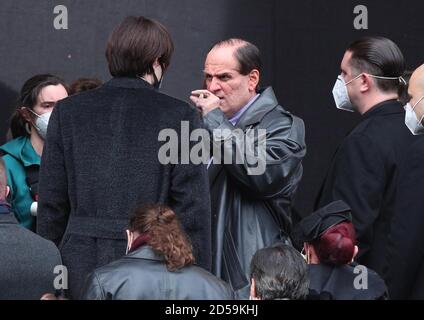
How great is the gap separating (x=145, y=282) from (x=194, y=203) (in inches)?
22.8

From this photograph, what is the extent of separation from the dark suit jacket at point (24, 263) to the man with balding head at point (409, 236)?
1453 millimetres

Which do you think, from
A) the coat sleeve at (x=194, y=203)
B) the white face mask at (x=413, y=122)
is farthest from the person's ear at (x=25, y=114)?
the white face mask at (x=413, y=122)

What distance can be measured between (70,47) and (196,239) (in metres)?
2.64

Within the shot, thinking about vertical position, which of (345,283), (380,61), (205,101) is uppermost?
(380,61)

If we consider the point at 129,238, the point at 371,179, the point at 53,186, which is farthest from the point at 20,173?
the point at 371,179

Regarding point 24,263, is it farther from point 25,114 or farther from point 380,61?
point 380,61

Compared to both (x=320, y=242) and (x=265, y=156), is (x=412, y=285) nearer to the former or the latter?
(x=320, y=242)

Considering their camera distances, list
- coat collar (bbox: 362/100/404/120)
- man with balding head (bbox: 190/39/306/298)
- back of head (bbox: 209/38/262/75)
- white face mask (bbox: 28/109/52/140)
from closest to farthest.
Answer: man with balding head (bbox: 190/39/306/298), back of head (bbox: 209/38/262/75), coat collar (bbox: 362/100/404/120), white face mask (bbox: 28/109/52/140)

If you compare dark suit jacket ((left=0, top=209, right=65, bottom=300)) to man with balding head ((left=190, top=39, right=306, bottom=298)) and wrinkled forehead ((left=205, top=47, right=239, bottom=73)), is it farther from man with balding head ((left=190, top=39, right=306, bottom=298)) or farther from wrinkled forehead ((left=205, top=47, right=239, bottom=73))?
wrinkled forehead ((left=205, top=47, right=239, bottom=73))

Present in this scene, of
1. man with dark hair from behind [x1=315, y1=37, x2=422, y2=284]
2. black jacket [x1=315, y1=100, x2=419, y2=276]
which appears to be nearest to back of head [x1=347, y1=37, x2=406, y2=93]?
man with dark hair from behind [x1=315, y1=37, x2=422, y2=284]

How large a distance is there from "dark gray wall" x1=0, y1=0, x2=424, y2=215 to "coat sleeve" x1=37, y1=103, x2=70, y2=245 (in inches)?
91.5

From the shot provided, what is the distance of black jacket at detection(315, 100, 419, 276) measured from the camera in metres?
5.53

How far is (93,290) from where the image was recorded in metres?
4.28
